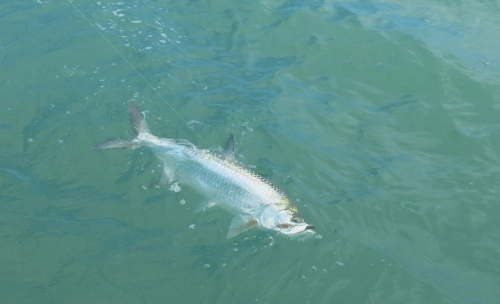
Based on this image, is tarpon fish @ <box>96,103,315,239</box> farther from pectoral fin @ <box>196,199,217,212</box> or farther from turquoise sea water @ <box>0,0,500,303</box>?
turquoise sea water @ <box>0,0,500,303</box>

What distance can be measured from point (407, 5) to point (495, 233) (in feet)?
27.3

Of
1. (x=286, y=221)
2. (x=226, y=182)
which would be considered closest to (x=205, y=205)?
(x=226, y=182)

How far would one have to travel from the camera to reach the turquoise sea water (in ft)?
20.7

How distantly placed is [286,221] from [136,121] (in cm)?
295

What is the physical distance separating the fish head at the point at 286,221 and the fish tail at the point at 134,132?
2526mm

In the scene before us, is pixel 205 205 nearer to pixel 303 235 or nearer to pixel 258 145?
pixel 303 235

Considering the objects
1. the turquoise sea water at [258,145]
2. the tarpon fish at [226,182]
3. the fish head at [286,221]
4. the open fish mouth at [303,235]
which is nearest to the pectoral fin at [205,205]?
the tarpon fish at [226,182]

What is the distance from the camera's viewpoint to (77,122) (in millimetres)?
8555

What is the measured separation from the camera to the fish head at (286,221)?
21.1ft

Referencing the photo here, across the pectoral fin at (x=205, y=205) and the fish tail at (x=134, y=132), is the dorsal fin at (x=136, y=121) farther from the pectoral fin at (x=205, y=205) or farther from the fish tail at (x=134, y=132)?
the pectoral fin at (x=205, y=205)

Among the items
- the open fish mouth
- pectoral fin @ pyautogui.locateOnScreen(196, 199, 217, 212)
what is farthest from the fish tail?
the open fish mouth

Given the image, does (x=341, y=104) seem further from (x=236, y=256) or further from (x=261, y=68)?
(x=236, y=256)

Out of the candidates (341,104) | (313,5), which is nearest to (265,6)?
(313,5)

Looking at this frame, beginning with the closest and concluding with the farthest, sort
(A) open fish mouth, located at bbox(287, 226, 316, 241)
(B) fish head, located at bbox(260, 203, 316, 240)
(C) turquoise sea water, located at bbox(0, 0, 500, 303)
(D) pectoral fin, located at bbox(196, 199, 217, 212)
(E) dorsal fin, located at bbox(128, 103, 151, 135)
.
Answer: (C) turquoise sea water, located at bbox(0, 0, 500, 303)
(B) fish head, located at bbox(260, 203, 316, 240)
(A) open fish mouth, located at bbox(287, 226, 316, 241)
(D) pectoral fin, located at bbox(196, 199, 217, 212)
(E) dorsal fin, located at bbox(128, 103, 151, 135)
